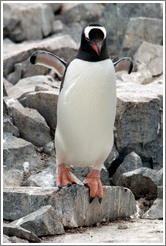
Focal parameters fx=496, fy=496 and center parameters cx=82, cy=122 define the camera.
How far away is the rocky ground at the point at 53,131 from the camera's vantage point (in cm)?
408

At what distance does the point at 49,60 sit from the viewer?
4.56 metres

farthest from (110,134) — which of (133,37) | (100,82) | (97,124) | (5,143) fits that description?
(133,37)

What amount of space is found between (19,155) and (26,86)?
1858mm

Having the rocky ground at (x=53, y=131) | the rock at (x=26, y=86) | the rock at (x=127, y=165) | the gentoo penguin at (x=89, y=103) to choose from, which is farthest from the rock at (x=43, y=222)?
the rock at (x=26, y=86)

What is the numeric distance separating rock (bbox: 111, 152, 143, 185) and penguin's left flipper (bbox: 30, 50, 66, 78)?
1820 millimetres

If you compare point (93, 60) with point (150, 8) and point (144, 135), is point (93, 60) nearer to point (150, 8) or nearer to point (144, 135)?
point (144, 135)

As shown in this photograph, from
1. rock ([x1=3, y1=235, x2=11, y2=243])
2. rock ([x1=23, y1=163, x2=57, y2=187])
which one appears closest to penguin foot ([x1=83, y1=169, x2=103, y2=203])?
rock ([x1=23, y1=163, x2=57, y2=187])

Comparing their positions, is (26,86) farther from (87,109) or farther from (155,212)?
(87,109)

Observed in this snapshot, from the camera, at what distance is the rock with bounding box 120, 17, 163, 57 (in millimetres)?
9523

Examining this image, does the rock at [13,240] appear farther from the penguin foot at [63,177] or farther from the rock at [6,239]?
the penguin foot at [63,177]

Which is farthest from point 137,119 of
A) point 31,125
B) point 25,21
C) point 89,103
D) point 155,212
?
point 25,21

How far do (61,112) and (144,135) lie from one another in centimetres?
249

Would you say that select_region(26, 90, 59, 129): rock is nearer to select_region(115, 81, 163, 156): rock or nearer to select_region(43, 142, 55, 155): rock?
select_region(43, 142, 55, 155): rock

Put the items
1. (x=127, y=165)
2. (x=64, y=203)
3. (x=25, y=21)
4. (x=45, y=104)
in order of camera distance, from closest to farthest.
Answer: (x=64, y=203) → (x=127, y=165) → (x=45, y=104) → (x=25, y=21)
